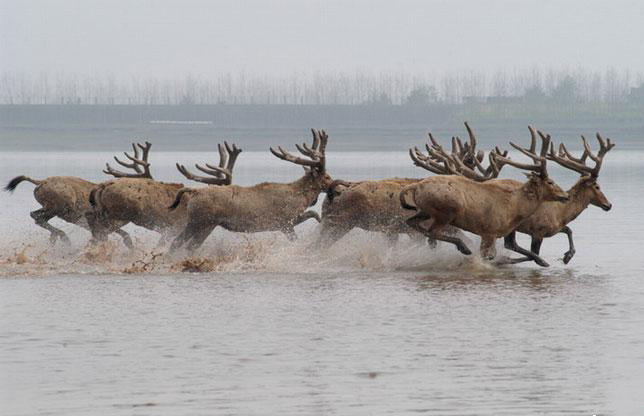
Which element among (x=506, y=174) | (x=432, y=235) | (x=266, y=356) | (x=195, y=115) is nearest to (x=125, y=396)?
(x=266, y=356)

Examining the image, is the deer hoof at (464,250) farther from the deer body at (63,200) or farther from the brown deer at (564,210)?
the deer body at (63,200)

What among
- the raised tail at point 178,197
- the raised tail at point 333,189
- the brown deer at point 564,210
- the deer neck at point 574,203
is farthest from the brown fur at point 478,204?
the raised tail at point 178,197

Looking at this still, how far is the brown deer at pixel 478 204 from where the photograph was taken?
66.6ft

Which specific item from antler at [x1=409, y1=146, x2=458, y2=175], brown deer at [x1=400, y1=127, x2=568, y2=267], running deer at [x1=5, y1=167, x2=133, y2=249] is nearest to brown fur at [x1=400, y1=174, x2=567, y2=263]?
brown deer at [x1=400, y1=127, x2=568, y2=267]

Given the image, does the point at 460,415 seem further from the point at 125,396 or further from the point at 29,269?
the point at 29,269

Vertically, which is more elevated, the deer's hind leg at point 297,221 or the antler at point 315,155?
the antler at point 315,155

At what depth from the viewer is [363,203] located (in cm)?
2200

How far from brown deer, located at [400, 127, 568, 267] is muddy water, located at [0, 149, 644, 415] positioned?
1.95ft

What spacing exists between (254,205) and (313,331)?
22.5 feet

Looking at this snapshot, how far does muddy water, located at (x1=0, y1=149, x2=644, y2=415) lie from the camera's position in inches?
479

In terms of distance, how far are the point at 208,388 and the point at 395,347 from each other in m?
2.57

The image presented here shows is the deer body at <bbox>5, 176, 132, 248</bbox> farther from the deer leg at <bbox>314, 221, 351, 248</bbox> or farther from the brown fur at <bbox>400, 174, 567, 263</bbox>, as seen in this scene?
the brown fur at <bbox>400, 174, 567, 263</bbox>

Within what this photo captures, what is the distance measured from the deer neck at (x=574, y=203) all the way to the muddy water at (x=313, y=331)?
79 cm

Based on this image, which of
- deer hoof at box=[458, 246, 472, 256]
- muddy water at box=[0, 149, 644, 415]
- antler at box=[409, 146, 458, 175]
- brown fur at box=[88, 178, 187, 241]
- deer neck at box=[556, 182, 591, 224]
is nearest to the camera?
muddy water at box=[0, 149, 644, 415]
